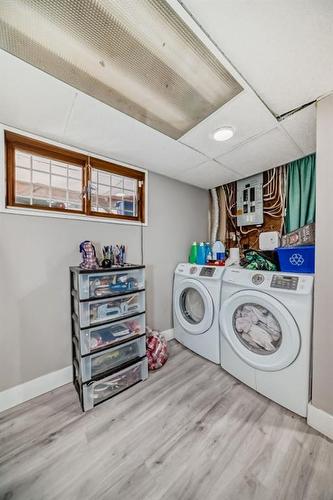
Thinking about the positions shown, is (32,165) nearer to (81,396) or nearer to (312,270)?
(81,396)

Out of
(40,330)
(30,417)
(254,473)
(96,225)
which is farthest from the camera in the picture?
(96,225)

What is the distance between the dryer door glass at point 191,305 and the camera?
2.19 m

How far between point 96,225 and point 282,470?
2055 millimetres

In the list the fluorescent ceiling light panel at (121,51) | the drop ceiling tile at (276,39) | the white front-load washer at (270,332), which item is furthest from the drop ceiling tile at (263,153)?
the white front-load washer at (270,332)

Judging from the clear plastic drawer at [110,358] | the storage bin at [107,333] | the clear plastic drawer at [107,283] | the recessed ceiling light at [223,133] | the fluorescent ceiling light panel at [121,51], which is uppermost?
the fluorescent ceiling light panel at [121,51]

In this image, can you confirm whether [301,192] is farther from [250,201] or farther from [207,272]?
[207,272]

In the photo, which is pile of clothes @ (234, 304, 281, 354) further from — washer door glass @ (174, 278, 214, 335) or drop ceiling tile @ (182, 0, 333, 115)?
drop ceiling tile @ (182, 0, 333, 115)

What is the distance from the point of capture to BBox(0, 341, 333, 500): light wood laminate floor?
941 mm

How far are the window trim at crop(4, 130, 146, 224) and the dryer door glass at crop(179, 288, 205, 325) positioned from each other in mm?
982

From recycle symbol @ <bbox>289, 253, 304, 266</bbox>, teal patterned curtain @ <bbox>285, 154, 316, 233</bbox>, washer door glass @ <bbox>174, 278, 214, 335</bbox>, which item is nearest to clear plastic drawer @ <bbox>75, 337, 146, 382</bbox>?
washer door glass @ <bbox>174, 278, 214, 335</bbox>

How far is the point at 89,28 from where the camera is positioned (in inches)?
32.8

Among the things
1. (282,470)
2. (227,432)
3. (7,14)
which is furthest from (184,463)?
(7,14)

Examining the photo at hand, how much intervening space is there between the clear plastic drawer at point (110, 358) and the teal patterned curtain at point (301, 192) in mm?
1922

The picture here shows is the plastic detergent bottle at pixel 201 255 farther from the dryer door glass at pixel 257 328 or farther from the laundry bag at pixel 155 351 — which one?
the laundry bag at pixel 155 351
